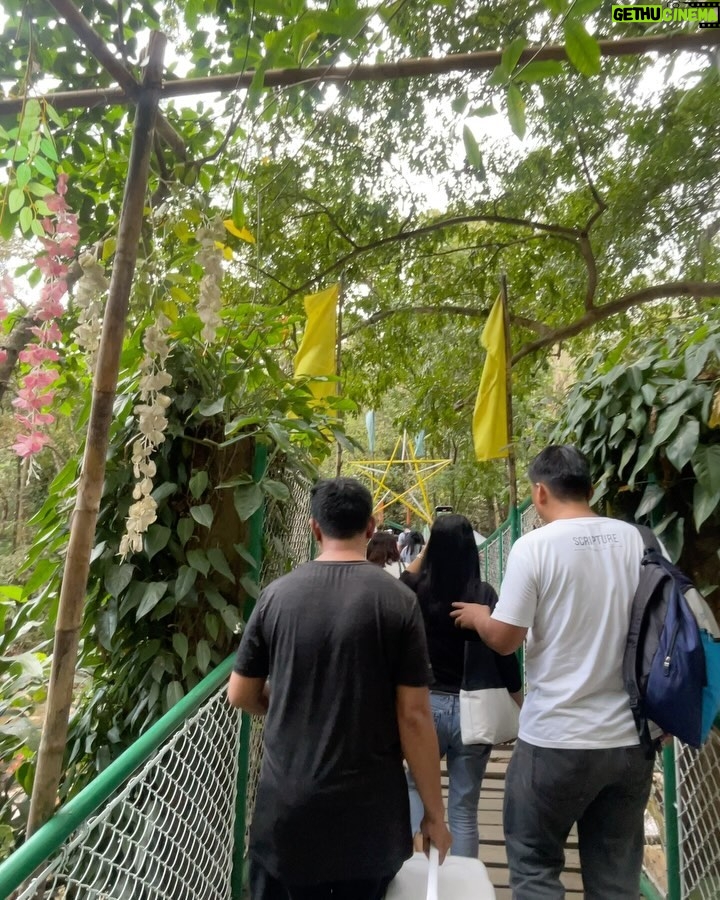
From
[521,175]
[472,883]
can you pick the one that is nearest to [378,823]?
[472,883]

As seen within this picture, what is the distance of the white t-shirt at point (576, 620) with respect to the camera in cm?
151

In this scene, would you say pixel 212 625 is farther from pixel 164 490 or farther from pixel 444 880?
pixel 444 880

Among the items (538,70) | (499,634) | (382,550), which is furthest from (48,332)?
(382,550)

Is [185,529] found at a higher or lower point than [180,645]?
higher

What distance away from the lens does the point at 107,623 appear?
5.54 feet

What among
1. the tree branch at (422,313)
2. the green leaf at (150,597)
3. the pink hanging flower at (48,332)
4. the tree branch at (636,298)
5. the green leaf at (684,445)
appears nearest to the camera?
the pink hanging flower at (48,332)

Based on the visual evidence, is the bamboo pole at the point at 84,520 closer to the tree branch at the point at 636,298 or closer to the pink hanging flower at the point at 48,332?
the pink hanging flower at the point at 48,332

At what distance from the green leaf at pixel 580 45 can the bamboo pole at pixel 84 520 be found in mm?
808

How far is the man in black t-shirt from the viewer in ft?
3.92

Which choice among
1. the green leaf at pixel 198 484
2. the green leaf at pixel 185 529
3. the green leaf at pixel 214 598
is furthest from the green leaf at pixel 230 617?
the green leaf at pixel 198 484

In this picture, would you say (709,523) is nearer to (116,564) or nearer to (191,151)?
(116,564)

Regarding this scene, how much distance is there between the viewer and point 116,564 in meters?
1.70

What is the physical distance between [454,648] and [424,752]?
79 centimetres

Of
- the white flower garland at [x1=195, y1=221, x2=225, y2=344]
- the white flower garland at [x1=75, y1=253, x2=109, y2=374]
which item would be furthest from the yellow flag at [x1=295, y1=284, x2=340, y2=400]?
the white flower garland at [x1=75, y1=253, x2=109, y2=374]
